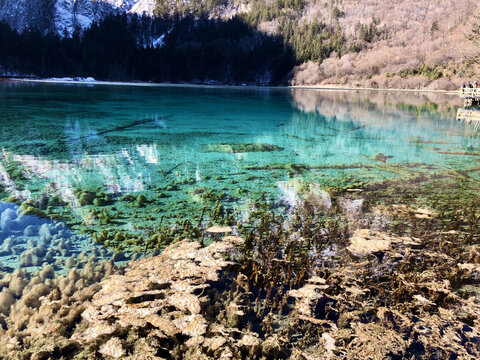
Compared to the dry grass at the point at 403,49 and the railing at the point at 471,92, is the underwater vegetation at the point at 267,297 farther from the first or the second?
the dry grass at the point at 403,49

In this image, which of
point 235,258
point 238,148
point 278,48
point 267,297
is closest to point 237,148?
point 238,148

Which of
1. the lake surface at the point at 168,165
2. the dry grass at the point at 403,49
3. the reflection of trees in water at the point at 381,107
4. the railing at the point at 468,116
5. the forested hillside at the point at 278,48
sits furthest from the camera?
the forested hillside at the point at 278,48

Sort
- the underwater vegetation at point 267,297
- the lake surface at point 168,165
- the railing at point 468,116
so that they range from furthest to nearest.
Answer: the railing at point 468,116 → the lake surface at point 168,165 → the underwater vegetation at point 267,297

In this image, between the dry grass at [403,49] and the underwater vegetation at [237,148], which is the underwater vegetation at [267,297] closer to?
the underwater vegetation at [237,148]

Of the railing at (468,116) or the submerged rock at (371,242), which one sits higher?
the railing at (468,116)

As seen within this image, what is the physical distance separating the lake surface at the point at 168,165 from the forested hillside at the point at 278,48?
72486 mm

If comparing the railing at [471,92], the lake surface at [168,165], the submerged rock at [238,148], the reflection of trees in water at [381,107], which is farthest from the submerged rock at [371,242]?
the railing at [471,92]

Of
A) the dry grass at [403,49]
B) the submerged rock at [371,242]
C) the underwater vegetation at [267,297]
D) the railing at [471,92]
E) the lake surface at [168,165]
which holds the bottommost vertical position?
the underwater vegetation at [267,297]

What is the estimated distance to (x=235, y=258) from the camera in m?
5.31

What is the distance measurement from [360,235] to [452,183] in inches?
216

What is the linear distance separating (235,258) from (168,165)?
6.50 meters

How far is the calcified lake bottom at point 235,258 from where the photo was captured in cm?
363

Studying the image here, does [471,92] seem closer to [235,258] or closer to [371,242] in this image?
[371,242]

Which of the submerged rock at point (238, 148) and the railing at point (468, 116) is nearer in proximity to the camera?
the submerged rock at point (238, 148)
